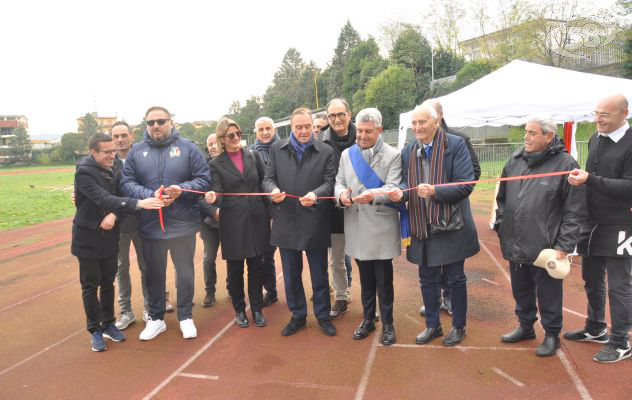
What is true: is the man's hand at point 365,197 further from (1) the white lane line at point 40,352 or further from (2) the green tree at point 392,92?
(2) the green tree at point 392,92

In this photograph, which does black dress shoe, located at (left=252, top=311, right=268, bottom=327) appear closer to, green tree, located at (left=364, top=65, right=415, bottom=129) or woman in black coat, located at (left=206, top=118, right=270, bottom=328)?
woman in black coat, located at (left=206, top=118, right=270, bottom=328)

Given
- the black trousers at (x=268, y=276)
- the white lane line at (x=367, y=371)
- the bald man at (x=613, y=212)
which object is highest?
the bald man at (x=613, y=212)

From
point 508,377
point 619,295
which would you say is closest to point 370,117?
point 508,377

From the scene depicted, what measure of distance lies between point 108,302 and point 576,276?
5.57 m

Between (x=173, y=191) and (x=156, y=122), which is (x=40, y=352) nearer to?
(x=173, y=191)

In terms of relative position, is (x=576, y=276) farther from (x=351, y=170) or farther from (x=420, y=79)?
(x=420, y=79)

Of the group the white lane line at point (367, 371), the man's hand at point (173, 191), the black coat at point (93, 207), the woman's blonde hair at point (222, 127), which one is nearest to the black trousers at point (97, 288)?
the black coat at point (93, 207)

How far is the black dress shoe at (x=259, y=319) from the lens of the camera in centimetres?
448

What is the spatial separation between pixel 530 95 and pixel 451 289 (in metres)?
5.51

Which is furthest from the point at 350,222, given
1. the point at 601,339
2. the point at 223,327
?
the point at 601,339

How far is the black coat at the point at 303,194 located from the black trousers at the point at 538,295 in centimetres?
173

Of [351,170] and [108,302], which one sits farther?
[108,302]

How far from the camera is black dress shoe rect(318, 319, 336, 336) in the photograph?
163 inches

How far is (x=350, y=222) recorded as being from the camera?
396cm
